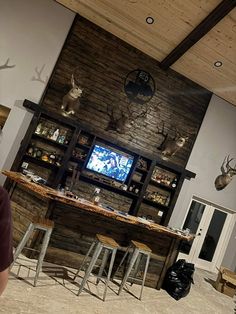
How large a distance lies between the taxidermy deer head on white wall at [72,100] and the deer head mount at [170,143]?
2102mm

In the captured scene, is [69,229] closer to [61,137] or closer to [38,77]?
[61,137]

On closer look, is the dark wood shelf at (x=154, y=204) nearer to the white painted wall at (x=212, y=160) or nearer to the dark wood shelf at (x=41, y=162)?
the white painted wall at (x=212, y=160)

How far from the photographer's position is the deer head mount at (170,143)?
6.62 metres

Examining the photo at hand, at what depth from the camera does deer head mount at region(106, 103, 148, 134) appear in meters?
6.36

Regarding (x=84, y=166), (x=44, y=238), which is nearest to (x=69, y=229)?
(x=44, y=238)

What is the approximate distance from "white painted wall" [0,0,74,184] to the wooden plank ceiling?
21.9 inches

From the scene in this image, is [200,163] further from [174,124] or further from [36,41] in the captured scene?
[36,41]

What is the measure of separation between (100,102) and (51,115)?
118 cm

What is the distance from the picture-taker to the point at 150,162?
6.66 meters

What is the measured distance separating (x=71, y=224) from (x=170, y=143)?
3.29 metres

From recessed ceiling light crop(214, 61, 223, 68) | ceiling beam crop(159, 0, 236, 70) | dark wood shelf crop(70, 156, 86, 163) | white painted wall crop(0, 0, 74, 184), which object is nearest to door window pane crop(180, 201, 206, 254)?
dark wood shelf crop(70, 156, 86, 163)

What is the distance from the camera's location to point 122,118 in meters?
6.34

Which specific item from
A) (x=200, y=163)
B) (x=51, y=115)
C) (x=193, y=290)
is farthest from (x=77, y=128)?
(x=193, y=290)

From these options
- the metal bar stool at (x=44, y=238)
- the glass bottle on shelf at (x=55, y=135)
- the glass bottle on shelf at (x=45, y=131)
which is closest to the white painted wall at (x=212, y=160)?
the glass bottle on shelf at (x=55, y=135)
